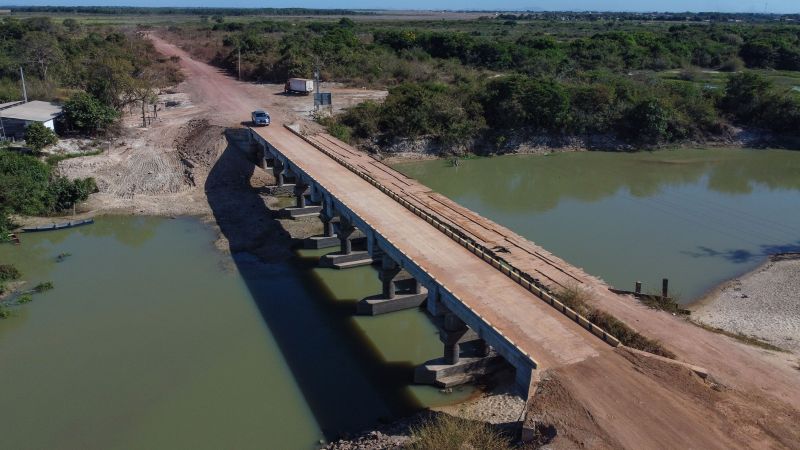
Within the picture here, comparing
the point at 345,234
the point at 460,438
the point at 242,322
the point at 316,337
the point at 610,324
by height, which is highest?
the point at 610,324

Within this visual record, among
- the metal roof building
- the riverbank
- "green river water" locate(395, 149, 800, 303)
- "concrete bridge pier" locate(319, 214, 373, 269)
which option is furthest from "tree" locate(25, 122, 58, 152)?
the riverbank

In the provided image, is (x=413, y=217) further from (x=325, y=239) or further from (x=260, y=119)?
(x=260, y=119)

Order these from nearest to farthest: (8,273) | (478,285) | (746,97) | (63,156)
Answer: (478,285) < (8,273) < (63,156) < (746,97)

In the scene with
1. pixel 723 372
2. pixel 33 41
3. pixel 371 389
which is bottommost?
pixel 371 389

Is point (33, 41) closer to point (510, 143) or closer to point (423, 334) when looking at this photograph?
point (510, 143)

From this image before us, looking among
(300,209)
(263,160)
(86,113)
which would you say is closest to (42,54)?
(86,113)

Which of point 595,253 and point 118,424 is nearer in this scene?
point 118,424

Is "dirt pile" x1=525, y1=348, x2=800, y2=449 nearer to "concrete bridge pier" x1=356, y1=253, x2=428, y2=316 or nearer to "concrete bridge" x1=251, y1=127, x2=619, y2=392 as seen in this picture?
"concrete bridge" x1=251, y1=127, x2=619, y2=392

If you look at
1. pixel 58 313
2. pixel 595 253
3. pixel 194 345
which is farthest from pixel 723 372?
pixel 58 313
